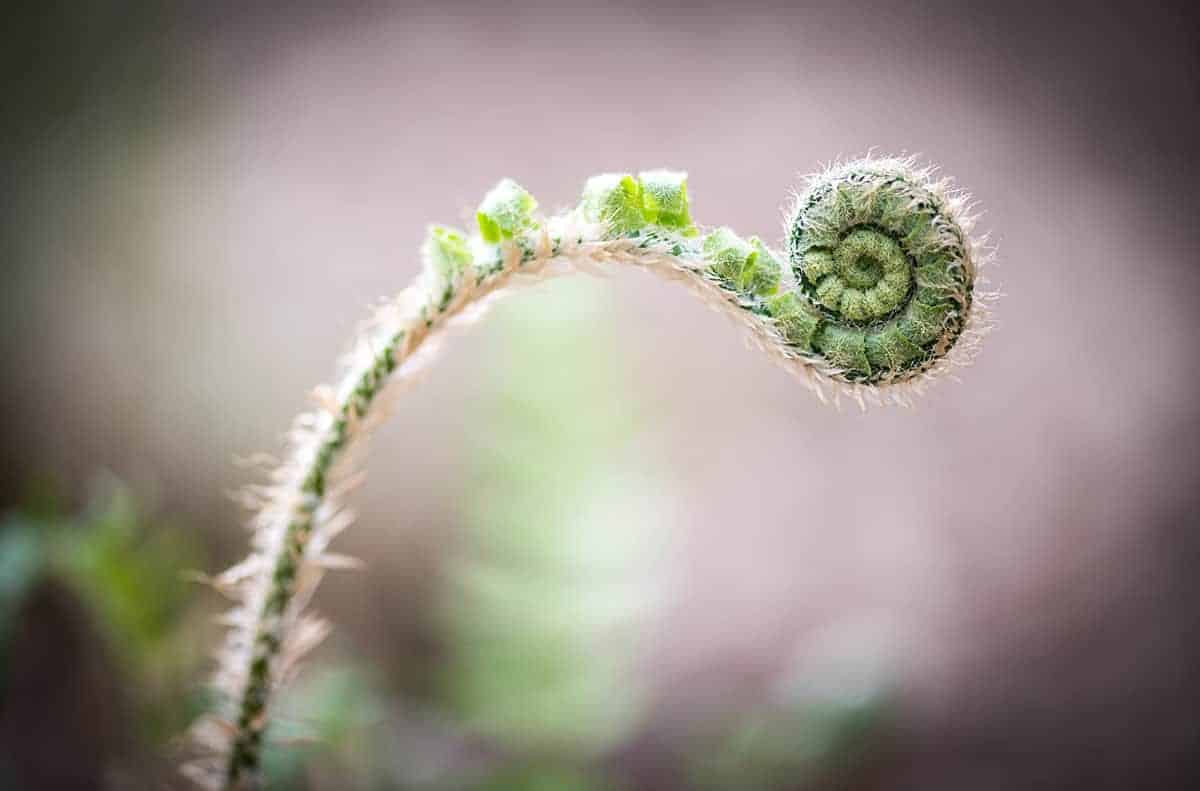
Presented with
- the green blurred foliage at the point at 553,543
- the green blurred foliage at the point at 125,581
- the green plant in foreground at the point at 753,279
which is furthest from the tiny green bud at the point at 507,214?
the green blurred foliage at the point at 553,543

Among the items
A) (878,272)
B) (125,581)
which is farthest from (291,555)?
(125,581)

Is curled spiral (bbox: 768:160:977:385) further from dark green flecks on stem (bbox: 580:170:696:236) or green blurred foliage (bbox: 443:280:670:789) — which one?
green blurred foliage (bbox: 443:280:670:789)

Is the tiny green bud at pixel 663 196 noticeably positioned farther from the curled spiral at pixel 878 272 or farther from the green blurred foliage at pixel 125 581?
the green blurred foliage at pixel 125 581

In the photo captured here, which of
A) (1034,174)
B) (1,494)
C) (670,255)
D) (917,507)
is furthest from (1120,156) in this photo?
(1,494)

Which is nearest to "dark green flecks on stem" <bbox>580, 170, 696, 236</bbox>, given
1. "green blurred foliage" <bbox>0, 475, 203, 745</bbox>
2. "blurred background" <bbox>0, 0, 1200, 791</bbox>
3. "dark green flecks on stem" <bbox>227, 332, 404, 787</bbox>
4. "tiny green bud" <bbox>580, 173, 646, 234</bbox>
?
"tiny green bud" <bbox>580, 173, 646, 234</bbox>

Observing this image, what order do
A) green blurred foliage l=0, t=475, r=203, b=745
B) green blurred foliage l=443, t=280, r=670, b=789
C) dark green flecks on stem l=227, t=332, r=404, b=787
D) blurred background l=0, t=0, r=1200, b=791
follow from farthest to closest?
blurred background l=0, t=0, r=1200, b=791, green blurred foliage l=443, t=280, r=670, b=789, green blurred foliage l=0, t=475, r=203, b=745, dark green flecks on stem l=227, t=332, r=404, b=787

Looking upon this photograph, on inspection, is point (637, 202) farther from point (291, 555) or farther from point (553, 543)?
point (553, 543)
